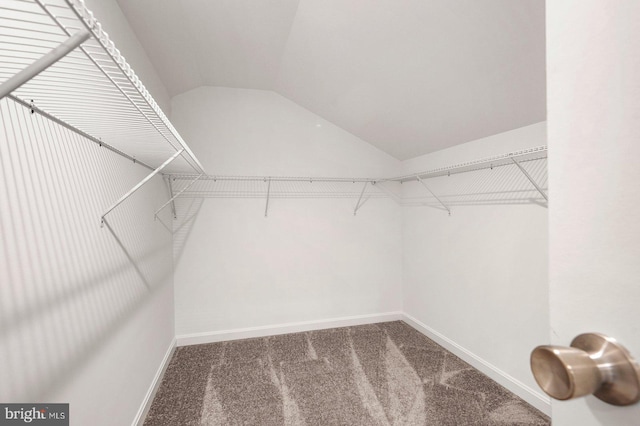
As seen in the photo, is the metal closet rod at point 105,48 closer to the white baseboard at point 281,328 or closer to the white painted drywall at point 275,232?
the white painted drywall at point 275,232

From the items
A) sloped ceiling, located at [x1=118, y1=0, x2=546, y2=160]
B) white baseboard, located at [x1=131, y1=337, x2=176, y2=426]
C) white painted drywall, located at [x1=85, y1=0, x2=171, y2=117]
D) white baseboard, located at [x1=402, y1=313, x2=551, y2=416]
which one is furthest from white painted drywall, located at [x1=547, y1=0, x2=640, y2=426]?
white baseboard, located at [x1=131, y1=337, x2=176, y2=426]

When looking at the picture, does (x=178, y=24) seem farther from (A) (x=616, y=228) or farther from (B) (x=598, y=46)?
(A) (x=616, y=228)

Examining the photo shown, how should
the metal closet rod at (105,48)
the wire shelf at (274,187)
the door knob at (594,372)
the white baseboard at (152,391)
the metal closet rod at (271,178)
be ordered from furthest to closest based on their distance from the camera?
the wire shelf at (274,187) < the metal closet rod at (271,178) < the white baseboard at (152,391) < the metal closet rod at (105,48) < the door knob at (594,372)

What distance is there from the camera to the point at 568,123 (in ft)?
1.12

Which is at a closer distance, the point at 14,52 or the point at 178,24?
the point at 14,52

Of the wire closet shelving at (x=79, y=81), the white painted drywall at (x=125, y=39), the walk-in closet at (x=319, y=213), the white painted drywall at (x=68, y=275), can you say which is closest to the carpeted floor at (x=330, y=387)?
the walk-in closet at (x=319, y=213)

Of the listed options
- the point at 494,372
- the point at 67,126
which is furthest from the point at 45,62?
the point at 494,372

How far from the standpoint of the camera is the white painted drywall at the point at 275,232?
2.54m

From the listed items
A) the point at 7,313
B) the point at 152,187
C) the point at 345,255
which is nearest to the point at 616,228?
the point at 7,313

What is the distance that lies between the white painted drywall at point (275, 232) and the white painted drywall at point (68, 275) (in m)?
0.91

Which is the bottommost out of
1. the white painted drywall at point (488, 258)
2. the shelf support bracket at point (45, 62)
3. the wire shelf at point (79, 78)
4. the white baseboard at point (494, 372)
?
the white baseboard at point (494, 372)

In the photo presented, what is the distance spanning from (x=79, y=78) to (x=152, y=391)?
1.96 m

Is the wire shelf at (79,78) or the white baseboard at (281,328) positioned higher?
the wire shelf at (79,78)

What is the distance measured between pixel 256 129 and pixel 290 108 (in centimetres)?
42
